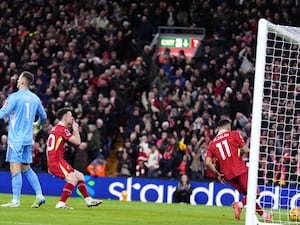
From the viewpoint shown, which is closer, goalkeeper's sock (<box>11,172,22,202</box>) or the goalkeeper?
the goalkeeper

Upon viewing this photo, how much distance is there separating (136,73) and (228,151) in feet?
40.5

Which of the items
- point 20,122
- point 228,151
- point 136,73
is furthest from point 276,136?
point 136,73

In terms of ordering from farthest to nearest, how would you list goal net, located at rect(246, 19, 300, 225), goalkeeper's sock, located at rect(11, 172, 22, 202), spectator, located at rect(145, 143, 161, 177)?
spectator, located at rect(145, 143, 161, 177), goalkeeper's sock, located at rect(11, 172, 22, 202), goal net, located at rect(246, 19, 300, 225)

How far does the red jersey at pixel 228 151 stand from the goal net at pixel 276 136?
0.48 m

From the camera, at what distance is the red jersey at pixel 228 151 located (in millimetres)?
15211

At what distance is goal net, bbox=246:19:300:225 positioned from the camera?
1140cm

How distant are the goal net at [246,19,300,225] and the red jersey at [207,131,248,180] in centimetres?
48

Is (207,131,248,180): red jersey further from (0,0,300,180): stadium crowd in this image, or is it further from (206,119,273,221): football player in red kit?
(0,0,300,180): stadium crowd

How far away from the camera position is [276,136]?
17438mm

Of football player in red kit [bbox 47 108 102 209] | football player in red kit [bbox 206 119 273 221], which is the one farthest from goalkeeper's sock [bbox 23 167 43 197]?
football player in red kit [bbox 206 119 273 221]

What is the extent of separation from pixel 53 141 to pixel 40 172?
27.2 feet

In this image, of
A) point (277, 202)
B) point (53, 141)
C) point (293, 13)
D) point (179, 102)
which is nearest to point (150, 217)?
point (53, 141)

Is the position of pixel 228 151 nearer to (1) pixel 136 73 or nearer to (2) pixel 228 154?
(2) pixel 228 154

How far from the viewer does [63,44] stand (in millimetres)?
29344
